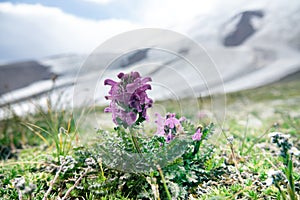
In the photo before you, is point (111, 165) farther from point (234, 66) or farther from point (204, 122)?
point (234, 66)

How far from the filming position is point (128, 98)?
6.08 ft

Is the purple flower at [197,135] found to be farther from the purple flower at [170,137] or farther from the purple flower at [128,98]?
the purple flower at [128,98]

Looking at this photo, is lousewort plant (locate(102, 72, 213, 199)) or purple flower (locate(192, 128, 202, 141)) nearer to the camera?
lousewort plant (locate(102, 72, 213, 199))

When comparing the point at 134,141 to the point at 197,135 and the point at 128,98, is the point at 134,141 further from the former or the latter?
the point at 197,135

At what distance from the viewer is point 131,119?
6.14 feet

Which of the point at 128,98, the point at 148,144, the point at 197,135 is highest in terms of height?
the point at 128,98

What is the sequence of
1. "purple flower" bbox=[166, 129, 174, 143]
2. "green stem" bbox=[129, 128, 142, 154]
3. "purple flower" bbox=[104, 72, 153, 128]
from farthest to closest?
1. "purple flower" bbox=[166, 129, 174, 143]
2. "green stem" bbox=[129, 128, 142, 154]
3. "purple flower" bbox=[104, 72, 153, 128]

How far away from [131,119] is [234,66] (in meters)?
5.00

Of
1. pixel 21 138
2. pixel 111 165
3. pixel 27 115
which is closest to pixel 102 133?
pixel 111 165

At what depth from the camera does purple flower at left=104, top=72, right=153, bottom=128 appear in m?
1.85

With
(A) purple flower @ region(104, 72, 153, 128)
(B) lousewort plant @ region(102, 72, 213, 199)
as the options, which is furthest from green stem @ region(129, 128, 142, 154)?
(A) purple flower @ region(104, 72, 153, 128)

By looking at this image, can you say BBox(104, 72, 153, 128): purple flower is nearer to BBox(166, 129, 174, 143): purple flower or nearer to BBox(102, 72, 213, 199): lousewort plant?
BBox(102, 72, 213, 199): lousewort plant

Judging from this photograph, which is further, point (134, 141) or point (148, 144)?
point (148, 144)

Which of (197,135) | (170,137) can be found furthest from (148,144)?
(197,135)
